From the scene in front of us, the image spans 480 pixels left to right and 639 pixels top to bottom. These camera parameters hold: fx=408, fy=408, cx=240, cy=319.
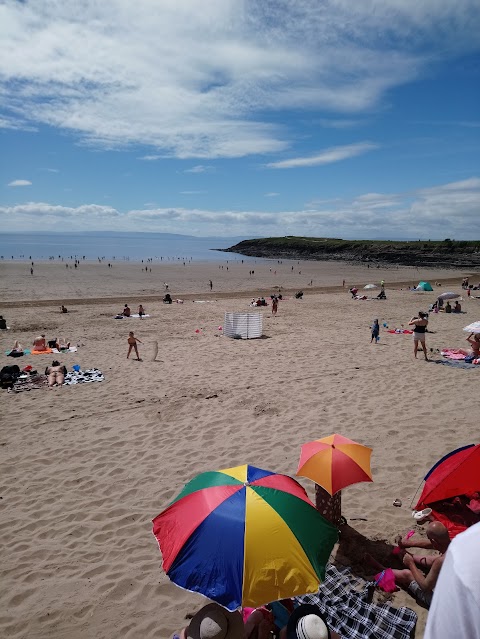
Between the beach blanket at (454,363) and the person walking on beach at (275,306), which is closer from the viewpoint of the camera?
the beach blanket at (454,363)

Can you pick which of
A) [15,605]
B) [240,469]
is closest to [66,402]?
[15,605]

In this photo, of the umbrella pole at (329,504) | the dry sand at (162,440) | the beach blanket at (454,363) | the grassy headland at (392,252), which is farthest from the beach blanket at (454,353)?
the grassy headland at (392,252)

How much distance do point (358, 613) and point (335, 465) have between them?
1.42 meters

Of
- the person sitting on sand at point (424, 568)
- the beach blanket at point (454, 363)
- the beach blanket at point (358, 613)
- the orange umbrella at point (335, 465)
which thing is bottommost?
the beach blanket at point (358, 613)

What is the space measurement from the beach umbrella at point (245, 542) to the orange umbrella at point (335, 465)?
3.43 ft

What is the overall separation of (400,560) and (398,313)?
19.4m

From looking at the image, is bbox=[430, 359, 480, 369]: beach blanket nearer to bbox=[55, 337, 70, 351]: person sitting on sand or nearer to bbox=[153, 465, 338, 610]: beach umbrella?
bbox=[153, 465, 338, 610]: beach umbrella

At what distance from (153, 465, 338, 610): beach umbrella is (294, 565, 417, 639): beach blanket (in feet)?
2.99

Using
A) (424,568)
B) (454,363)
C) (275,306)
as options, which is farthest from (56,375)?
(275,306)

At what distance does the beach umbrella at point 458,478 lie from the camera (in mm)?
4824

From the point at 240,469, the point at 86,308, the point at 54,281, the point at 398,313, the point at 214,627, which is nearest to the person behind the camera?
the point at 214,627

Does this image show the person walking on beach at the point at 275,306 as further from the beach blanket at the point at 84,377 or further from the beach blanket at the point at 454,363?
the beach blanket at the point at 84,377

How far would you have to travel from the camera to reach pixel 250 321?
52.2 ft

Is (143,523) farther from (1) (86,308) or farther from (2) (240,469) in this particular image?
(1) (86,308)
